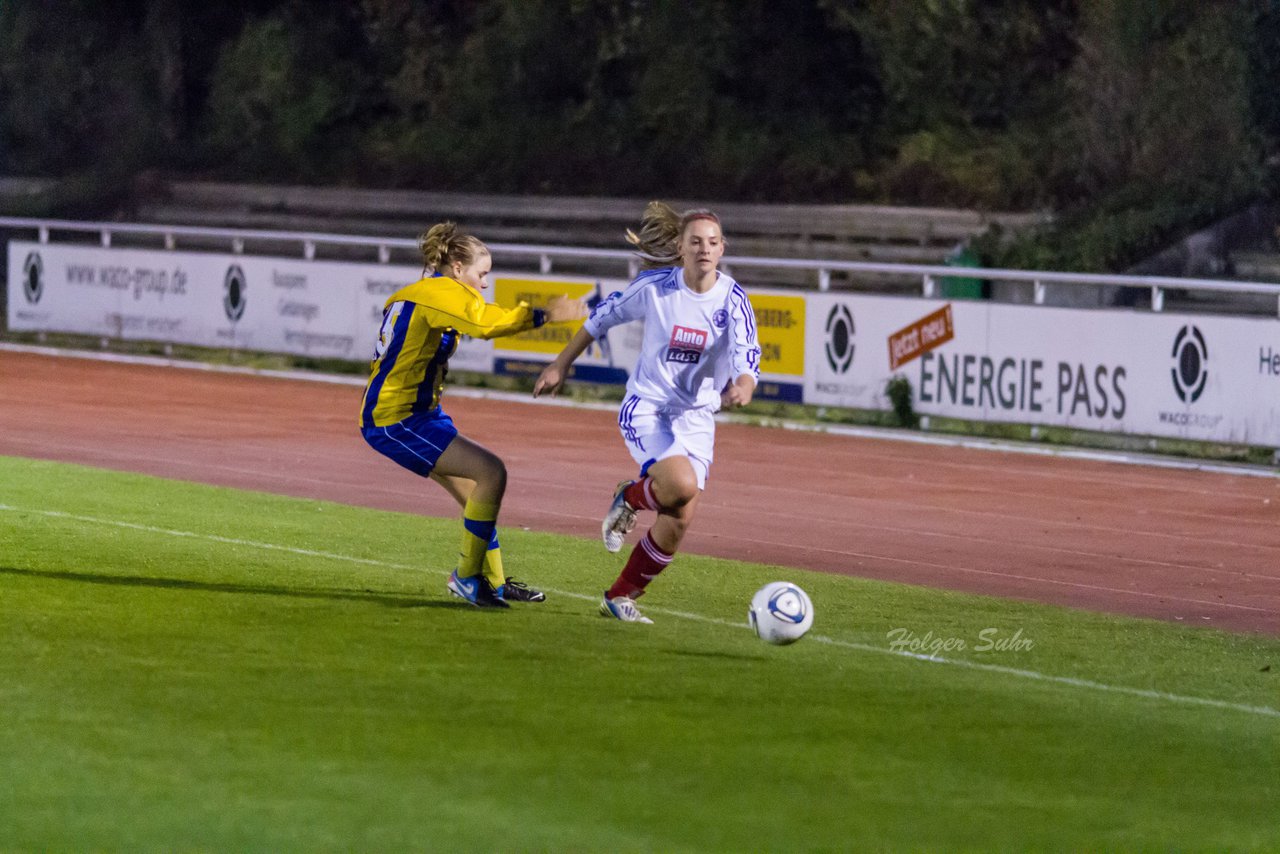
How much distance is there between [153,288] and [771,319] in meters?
9.52

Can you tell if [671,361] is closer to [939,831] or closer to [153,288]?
[939,831]

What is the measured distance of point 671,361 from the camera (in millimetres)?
9281

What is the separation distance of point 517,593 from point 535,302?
12615mm

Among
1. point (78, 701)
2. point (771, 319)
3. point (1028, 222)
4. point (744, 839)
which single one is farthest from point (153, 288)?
point (744, 839)

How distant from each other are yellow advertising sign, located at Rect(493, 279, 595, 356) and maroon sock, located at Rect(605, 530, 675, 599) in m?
12.5

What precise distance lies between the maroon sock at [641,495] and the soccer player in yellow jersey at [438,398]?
0.60 m

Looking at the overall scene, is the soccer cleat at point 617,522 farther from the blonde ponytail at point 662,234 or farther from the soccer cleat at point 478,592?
the blonde ponytail at point 662,234

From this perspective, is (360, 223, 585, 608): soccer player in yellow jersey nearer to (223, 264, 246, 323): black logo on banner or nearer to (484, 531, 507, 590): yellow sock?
(484, 531, 507, 590): yellow sock

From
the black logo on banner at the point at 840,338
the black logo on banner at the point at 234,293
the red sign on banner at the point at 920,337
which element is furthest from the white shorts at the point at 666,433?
the black logo on banner at the point at 234,293

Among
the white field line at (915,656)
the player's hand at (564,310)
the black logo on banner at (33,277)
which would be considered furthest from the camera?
the black logo on banner at (33,277)

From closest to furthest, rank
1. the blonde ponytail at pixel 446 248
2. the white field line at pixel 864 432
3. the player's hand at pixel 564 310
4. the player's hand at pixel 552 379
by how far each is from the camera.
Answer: the player's hand at pixel 564 310 < the player's hand at pixel 552 379 < the blonde ponytail at pixel 446 248 < the white field line at pixel 864 432

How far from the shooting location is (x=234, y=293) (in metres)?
25.4

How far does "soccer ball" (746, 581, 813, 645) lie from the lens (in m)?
8.60

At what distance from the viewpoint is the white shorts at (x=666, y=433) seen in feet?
30.1
